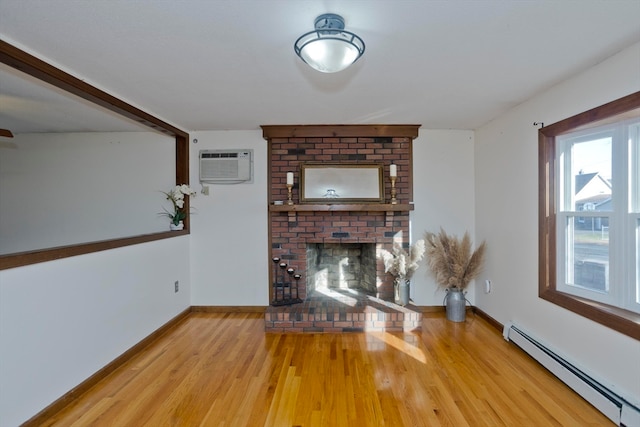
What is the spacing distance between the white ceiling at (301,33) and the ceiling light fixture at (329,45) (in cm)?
6

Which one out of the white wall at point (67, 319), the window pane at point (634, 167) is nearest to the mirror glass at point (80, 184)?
the white wall at point (67, 319)

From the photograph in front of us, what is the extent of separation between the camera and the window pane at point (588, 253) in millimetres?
2012

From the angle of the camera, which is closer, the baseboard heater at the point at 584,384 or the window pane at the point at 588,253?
the baseboard heater at the point at 584,384

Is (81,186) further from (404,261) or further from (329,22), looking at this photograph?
(404,261)

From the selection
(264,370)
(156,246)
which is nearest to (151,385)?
(264,370)

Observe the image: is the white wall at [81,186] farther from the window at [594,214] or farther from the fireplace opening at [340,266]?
the window at [594,214]

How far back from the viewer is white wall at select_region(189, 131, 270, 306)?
3.48 meters

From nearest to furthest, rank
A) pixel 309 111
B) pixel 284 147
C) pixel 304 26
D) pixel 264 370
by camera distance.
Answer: pixel 304 26 < pixel 264 370 < pixel 309 111 < pixel 284 147

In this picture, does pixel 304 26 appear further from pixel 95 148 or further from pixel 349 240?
pixel 95 148

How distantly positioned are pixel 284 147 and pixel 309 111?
0.72 meters

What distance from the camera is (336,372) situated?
7.19ft

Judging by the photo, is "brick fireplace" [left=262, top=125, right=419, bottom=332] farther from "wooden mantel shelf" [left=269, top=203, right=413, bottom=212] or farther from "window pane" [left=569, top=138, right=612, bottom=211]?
"window pane" [left=569, top=138, right=612, bottom=211]

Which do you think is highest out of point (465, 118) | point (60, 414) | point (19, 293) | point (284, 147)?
point (465, 118)

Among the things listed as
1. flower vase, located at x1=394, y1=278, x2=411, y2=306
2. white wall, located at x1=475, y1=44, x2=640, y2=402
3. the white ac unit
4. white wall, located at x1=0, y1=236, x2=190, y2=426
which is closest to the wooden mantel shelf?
the white ac unit
